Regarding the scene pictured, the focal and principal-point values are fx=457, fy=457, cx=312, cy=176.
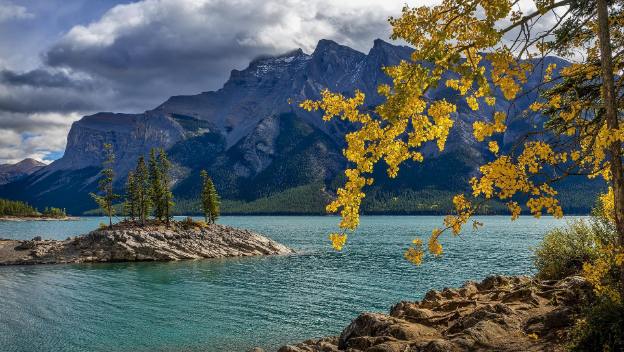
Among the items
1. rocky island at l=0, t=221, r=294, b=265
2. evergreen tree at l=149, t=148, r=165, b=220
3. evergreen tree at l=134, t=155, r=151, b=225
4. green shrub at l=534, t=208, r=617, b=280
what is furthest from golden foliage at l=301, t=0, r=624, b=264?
evergreen tree at l=134, t=155, r=151, b=225

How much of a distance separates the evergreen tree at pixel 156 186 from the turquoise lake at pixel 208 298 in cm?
2779

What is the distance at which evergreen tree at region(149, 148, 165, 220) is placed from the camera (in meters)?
97.7

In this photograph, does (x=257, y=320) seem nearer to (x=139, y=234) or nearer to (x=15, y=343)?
(x=15, y=343)

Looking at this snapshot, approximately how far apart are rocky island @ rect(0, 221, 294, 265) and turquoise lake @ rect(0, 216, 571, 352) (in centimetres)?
503

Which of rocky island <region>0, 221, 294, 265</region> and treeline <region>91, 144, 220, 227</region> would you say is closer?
rocky island <region>0, 221, 294, 265</region>

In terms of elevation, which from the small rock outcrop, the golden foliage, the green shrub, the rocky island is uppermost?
the golden foliage

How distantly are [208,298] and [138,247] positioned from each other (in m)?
37.8

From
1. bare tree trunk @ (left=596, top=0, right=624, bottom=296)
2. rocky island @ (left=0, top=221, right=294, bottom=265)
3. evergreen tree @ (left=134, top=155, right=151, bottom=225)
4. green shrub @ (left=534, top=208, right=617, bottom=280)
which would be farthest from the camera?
evergreen tree @ (left=134, top=155, right=151, bottom=225)

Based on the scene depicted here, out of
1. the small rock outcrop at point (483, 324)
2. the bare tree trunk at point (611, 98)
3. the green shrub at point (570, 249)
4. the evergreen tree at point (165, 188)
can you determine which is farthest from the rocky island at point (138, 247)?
the bare tree trunk at point (611, 98)

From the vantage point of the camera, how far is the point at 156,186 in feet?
326

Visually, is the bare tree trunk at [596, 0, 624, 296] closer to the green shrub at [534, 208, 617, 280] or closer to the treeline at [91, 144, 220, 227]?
the green shrub at [534, 208, 617, 280]

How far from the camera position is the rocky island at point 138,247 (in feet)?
245

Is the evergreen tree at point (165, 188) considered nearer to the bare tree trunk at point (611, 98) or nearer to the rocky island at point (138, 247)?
the rocky island at point (138, 247)

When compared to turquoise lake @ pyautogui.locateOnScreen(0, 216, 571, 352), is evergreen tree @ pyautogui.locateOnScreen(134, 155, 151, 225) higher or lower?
higher
